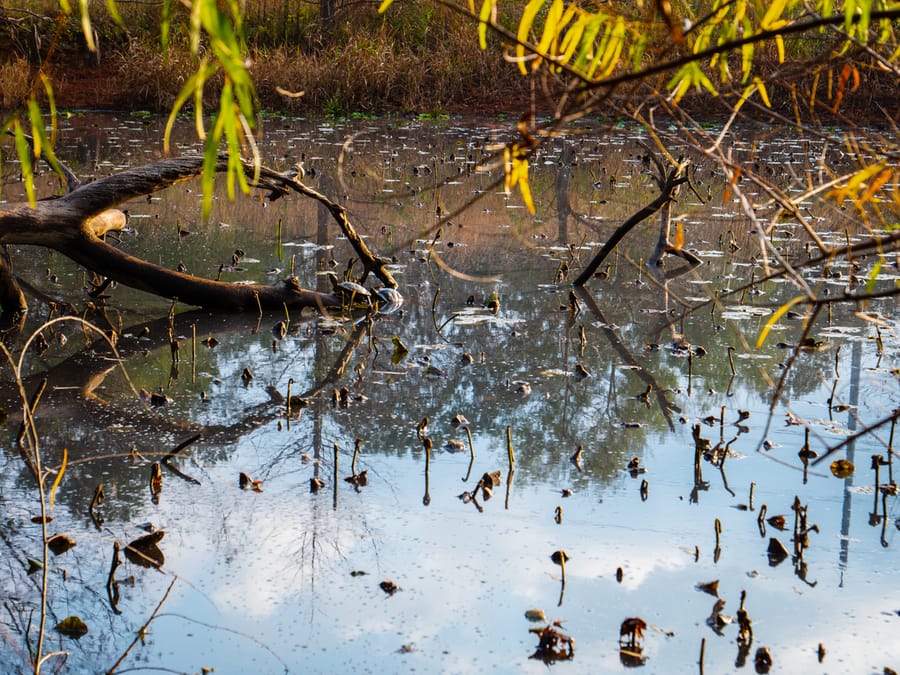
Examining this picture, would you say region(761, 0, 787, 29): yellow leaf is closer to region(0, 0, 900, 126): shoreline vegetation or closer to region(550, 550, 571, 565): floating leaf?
region(550, 550, 571, 565): floating leaf

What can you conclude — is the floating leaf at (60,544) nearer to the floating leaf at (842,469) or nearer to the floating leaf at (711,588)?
the floating leaf at (711,588)

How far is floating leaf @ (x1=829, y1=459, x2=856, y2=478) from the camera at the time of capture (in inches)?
157

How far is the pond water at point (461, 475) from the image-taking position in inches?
113

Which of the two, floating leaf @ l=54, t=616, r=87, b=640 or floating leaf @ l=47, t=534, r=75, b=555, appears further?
floating leaf @ l=47, t=534, r=75, b=555

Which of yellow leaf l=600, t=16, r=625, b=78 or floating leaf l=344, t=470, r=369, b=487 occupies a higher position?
yellow leaf l=600, t=16, r=625, b=78

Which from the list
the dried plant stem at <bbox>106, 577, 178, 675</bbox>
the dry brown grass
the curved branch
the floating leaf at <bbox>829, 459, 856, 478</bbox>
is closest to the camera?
the dried plant stem at <bbox>106, 577, 178, 675</bbox>

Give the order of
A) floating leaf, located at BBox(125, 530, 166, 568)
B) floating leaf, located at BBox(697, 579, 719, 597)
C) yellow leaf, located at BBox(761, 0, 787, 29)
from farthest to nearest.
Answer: floating leaf, located at BBox(125, 530, 166, 568)
floating leaf, located at BBox(697, 579, 719, 597)
yellow leaf, located at BBox(761, 0, 787, 29)

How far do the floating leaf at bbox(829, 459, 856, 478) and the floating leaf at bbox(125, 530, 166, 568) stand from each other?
233cm

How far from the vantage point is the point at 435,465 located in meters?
4.05

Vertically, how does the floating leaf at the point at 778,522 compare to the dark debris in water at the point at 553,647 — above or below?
below

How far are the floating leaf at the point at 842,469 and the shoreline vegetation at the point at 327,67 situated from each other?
14.4 metres

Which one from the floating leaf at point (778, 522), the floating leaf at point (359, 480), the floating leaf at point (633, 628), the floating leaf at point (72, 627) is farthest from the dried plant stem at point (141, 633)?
the floating leaf at point (778, 522)

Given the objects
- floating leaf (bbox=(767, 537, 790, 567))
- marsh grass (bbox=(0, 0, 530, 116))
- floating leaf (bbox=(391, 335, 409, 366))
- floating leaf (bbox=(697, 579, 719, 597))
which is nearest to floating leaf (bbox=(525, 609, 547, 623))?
floating leaf (bbox=(697, 579, 719, 597))

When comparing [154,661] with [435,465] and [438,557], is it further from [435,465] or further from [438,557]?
[435,465]
